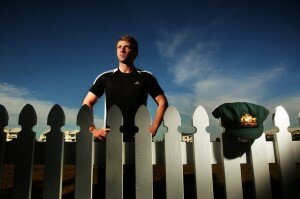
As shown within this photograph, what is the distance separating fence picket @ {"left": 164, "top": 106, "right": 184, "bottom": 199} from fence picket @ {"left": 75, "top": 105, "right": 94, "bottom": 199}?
2.76ft

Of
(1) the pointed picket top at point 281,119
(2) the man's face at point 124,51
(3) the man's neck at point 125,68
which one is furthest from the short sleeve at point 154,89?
(1) the pointed picket top at point 281,119

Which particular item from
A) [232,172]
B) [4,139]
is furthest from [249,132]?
[4,139]

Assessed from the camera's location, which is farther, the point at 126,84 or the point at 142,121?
the point at 126,84

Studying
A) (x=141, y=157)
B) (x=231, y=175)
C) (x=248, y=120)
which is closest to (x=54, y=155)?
(x=141, y=157)

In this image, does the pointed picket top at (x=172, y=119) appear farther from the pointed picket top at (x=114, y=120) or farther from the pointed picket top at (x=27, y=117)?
the pointed picket top at (x=27, y=117)

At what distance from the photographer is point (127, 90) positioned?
11.0 ft

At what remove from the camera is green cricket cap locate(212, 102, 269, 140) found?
2834 millimetres

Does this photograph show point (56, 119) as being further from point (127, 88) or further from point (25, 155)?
point (127, 88)

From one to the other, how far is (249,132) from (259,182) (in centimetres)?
67

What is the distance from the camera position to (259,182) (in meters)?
3.06

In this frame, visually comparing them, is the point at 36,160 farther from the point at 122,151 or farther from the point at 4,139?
the point at 122,151

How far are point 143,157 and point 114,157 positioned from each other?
320 millimetres

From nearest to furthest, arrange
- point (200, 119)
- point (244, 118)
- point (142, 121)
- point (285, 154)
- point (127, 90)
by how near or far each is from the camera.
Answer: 1. point (244, 118)
2. point (142, 121)
3. point (200, 119)
4. point (285, 154)
5. point (127, 90)

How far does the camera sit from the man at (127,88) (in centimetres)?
323
